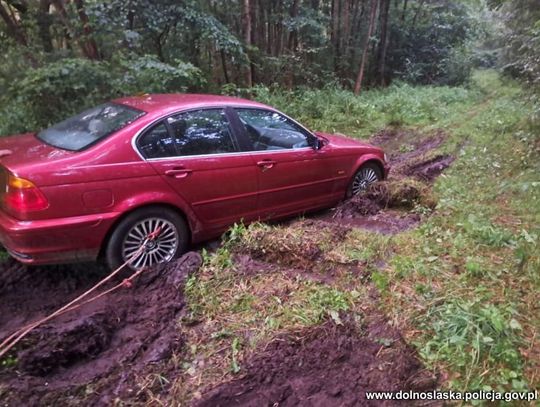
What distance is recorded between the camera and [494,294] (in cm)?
311

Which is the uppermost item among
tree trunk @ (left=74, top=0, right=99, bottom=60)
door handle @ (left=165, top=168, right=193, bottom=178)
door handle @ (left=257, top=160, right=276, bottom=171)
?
tree trunk @ (left=74, top=0, right=99, bottom=60)

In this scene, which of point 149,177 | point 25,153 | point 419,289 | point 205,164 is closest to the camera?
point 419,289

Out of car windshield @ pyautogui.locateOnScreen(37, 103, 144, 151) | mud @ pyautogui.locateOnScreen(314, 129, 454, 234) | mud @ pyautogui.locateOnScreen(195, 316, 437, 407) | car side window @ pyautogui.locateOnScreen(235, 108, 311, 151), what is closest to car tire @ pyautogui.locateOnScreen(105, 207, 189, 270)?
car windshield @ pyautogui.locateOnScreen(37, 103, 144, 151)

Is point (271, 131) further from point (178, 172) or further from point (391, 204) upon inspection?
point (391, 204)

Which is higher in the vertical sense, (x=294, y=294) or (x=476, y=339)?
(x=476, y=339)

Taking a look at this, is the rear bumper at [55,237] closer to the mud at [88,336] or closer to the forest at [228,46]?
the mud at [88,336]

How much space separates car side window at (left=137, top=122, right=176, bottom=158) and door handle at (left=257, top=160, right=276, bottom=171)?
979 mm

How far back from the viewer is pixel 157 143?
12.6ft

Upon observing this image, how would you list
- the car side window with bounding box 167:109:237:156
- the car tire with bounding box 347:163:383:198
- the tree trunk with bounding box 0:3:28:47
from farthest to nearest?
the tree trunk with bounding box 0:3:28:47 < the car tire with bounding box 347:163:383:198 < the car side window with bounding box 167:109:237:156

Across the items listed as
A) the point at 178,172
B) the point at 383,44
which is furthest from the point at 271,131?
the point at 383,44

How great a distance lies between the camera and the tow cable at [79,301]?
2654 mm

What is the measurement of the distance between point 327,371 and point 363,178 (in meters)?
3.63

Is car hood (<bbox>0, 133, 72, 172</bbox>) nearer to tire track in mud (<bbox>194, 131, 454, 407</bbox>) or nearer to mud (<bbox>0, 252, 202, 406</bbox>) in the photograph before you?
mud (<bbox>0, 252, 202, 406</bbox>)

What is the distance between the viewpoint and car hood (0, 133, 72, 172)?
11.1 ft
